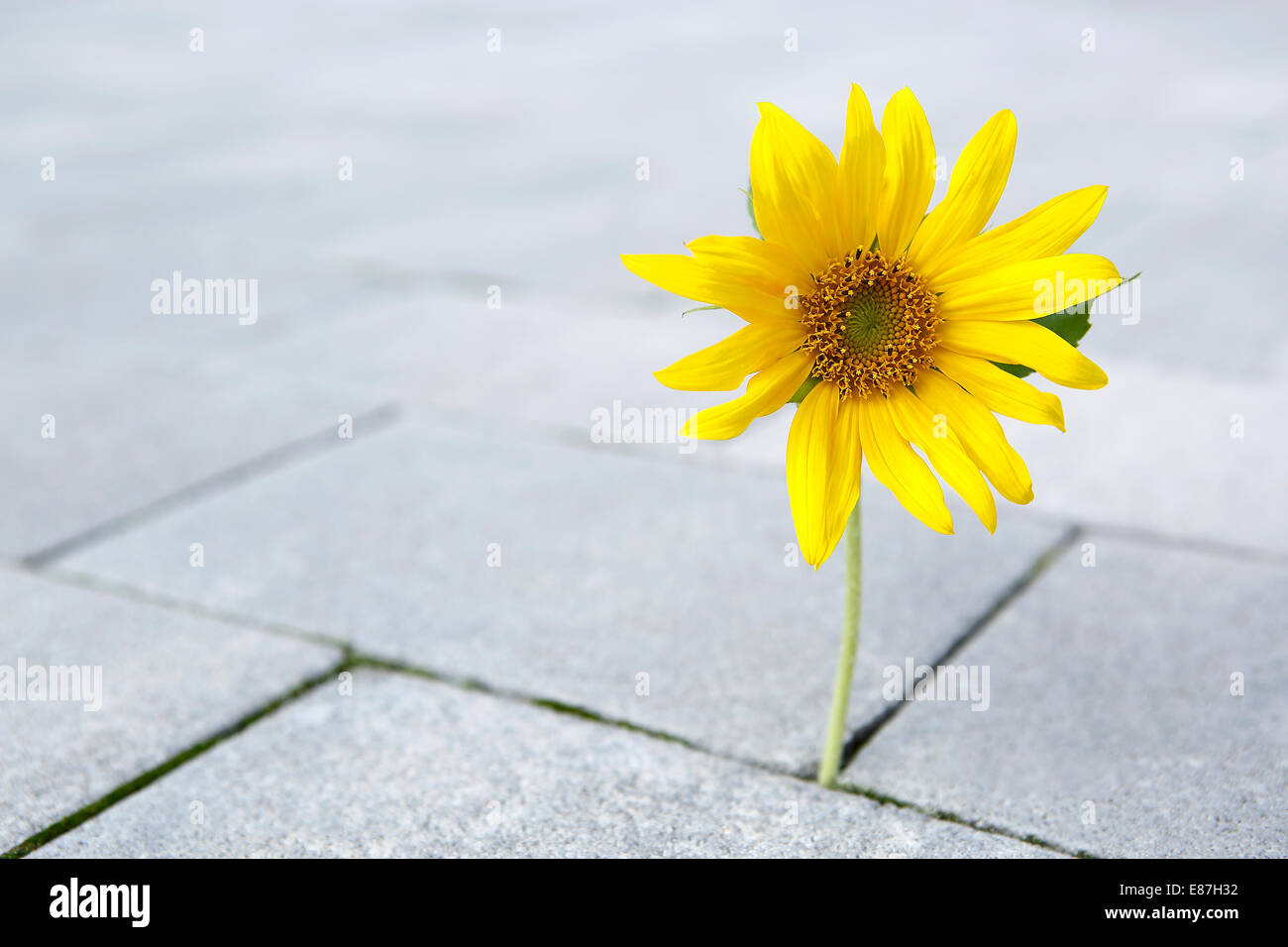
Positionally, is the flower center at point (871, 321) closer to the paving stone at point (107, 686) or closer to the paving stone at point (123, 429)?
the paving stone at point (107, 686)

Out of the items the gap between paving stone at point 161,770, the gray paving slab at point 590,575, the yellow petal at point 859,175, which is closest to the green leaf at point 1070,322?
the yellow petal at point 859,175

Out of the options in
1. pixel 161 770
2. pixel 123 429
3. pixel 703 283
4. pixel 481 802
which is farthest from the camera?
pixel 123 429

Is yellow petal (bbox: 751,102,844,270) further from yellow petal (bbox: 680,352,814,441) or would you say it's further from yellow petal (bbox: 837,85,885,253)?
yellow petal (bbox: 680,352,814,441)

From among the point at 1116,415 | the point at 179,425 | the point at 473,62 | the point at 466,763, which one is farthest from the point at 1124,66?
the point at 466,763

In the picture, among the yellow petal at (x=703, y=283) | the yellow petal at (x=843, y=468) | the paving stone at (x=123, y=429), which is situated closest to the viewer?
the yellow petal at (x=703, y=283)

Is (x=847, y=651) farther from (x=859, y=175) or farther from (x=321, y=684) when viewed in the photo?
(x=321, y=684)

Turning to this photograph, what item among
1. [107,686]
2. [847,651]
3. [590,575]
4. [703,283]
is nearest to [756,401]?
[703,283]
